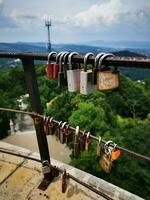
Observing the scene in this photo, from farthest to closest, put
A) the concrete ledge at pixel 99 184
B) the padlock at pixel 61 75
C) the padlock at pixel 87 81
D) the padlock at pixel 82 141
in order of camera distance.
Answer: the concrete ledge at pixel 99 184 → the padlock at pixel 82 141 → the padlock at pixel 61 75 → the padlock at pixel 87 81

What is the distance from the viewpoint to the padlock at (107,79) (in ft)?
5.08

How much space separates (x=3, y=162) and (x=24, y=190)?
2.04ft

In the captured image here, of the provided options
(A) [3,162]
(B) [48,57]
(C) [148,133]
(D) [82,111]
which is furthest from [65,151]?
(B) [48,57]

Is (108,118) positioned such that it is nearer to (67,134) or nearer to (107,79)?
(67,134)

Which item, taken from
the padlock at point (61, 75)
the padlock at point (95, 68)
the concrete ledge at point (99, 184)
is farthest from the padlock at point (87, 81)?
the concrete ledge at point (99, 184)

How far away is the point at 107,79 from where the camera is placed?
1.56 m

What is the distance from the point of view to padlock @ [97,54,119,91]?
1547mm

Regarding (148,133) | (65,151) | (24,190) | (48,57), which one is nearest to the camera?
(48,57)

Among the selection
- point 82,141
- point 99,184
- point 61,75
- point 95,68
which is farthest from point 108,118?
point 95,68

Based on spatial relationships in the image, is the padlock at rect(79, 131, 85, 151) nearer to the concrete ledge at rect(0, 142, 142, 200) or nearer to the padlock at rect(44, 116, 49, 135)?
the padlock at rect(44, 116, 49, 135)

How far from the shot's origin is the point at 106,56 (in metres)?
1.51

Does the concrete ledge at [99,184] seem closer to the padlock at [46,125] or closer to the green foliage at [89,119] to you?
the padlock at [46,125]

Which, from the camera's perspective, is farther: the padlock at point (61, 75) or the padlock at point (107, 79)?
the padlock at point (61, 75)

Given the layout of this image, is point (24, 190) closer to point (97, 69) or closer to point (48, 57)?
point (48, 57)
